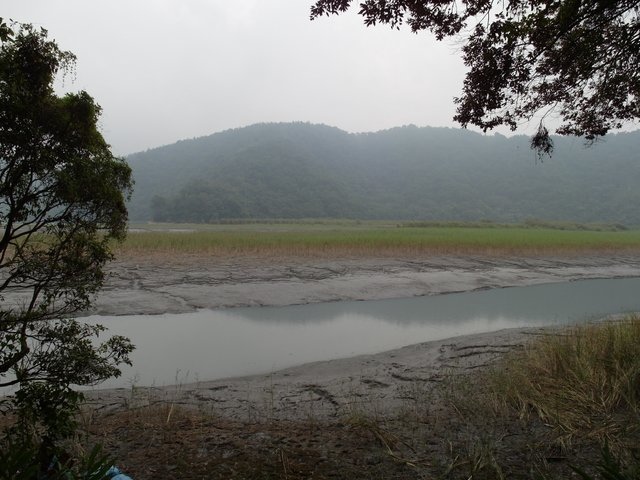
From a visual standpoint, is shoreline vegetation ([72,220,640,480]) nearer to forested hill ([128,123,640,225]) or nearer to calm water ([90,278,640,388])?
calm water ([90,278,640,388])

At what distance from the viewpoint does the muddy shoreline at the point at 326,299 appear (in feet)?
16.7

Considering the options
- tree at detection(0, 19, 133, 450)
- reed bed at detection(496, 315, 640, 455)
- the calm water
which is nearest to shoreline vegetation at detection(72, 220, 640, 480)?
reed bed at detection(496, 315, 640, 455)

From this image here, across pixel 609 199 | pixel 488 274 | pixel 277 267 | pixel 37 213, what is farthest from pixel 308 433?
pixel 609 199

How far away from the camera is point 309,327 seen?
31.5 ft

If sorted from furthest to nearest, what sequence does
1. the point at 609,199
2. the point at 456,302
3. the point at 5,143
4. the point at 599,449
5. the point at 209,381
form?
1. the point at 609,199
2. the point at 456,302
3. the point at 209,381
4. the point at 599,449
5. the point at 5,143

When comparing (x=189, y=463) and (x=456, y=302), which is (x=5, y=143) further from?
(x=456, y=302)

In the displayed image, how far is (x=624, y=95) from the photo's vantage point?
4.71 meters

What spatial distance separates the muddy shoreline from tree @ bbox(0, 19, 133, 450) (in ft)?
5.80

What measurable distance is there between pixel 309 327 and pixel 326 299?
2.56 meters

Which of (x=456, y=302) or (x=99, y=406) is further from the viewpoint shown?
(x=456, y=302)

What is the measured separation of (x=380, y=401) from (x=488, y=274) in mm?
12543

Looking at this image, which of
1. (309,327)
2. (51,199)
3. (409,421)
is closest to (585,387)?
(409,421)

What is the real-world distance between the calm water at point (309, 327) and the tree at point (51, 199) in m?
A: 2.96

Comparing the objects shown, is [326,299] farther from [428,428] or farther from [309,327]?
[428,428]
